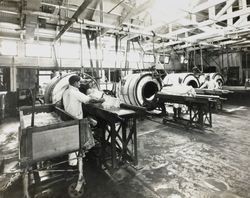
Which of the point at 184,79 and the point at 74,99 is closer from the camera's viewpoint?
the point at 74,99

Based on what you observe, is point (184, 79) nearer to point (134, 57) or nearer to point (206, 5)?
point (206, 5)

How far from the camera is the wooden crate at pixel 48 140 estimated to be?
2270 mm

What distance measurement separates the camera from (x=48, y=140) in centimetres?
243

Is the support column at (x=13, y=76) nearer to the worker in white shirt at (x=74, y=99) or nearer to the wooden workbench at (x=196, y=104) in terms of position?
the worker in white shirt at (x=74, y=99)

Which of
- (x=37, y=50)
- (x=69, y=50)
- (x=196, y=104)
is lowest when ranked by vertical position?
(x=196, y=104)

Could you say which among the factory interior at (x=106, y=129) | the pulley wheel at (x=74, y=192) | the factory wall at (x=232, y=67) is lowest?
the pulley wheel at (x=74, y=192)

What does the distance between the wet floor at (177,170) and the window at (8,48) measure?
4.04 m

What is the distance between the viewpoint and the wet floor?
9.42 feet

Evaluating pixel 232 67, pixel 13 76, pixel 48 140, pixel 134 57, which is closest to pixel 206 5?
pixel 48 140

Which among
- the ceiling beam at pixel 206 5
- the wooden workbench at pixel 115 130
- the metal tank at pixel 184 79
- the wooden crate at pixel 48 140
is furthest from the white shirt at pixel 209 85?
the wooden crate at pixel 48 140

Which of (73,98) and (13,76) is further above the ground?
(13,76)

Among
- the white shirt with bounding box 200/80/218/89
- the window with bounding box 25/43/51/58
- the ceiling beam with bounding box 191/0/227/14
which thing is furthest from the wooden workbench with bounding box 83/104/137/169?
the white shirt with bounding box 200/80/218/89

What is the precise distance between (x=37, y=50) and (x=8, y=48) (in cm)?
113

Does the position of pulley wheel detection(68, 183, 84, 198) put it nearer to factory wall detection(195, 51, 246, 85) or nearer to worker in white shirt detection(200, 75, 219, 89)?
worker in white shirt detection(200, 75, 219, 89)
